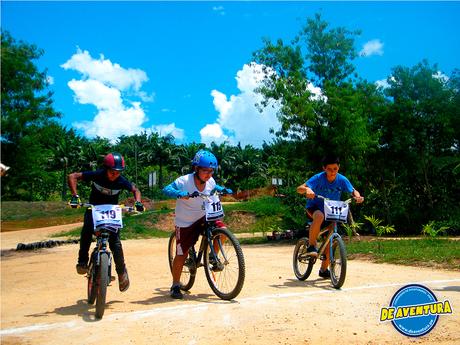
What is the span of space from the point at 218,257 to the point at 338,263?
172cm

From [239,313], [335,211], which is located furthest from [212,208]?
[335,211]

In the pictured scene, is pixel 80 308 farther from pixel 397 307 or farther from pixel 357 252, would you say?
pixel 357 252

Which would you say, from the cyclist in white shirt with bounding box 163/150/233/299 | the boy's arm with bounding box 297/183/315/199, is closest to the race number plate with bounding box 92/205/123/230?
the cyclist in white shirt with bounding box 163/150/233/299

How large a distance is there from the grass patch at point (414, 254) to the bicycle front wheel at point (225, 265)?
15.0 ft

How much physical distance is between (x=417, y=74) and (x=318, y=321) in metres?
19.1

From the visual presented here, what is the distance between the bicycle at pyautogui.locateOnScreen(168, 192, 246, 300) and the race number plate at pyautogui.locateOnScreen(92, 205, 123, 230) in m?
1.05

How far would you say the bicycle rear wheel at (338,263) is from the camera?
6480 mm

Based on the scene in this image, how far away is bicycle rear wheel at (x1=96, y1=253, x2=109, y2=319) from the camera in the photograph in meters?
5.48

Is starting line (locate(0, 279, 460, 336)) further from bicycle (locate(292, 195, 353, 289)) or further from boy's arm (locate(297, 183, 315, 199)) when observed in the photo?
boy's arm (locate(297, 183, 315, 199))

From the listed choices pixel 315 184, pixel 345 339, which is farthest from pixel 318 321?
pixel 315 184

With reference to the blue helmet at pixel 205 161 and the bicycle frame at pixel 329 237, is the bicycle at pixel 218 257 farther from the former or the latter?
the bicycle frame at pixel 329 237

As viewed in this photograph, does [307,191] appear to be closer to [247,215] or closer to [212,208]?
[212,208]

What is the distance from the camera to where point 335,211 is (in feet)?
22.8

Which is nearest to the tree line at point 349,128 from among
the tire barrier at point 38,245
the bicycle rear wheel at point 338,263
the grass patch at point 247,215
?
the tire barrier at point 38,245
